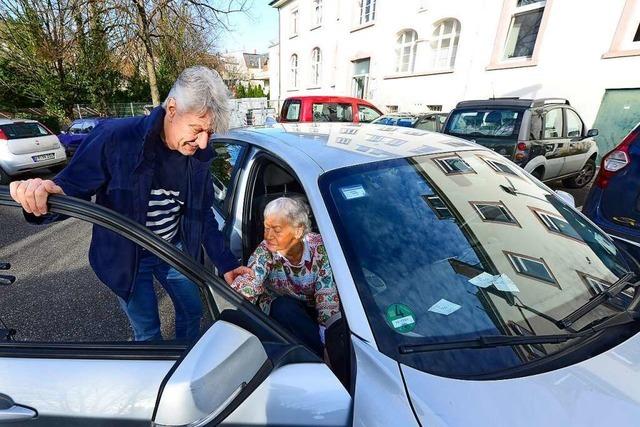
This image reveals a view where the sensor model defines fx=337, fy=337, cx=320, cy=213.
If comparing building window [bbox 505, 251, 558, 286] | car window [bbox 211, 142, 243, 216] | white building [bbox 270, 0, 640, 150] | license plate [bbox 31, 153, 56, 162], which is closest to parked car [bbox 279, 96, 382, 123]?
white building [bbox 270, 0, 640, 150]

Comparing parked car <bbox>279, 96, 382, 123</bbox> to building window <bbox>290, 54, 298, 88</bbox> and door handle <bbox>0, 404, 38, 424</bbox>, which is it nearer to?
door handle <bbox>0, 404, 38, 424</bbox>

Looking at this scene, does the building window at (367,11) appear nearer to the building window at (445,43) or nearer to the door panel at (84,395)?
the building window at (445,43)

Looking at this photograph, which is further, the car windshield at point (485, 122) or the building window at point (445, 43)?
the building window at point (445, 43)

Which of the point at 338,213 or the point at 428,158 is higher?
the point at 428,158

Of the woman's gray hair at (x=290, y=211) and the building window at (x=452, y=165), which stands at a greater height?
the building window at (x=452, y=165)

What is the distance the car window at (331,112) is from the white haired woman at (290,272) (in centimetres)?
704

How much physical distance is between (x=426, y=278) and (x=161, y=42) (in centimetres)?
1339

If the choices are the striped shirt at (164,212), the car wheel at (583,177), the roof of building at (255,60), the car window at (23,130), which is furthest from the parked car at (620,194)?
the roof of building at (255,60)

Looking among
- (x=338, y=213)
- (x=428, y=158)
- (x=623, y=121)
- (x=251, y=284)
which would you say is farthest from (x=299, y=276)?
(x=623, y=121)

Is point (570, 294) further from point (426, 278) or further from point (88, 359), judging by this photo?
point (88, 359)

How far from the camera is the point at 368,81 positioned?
48.5 ft

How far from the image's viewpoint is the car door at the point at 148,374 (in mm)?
819

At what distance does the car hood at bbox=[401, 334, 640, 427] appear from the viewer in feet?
2.67

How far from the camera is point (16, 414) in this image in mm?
903
